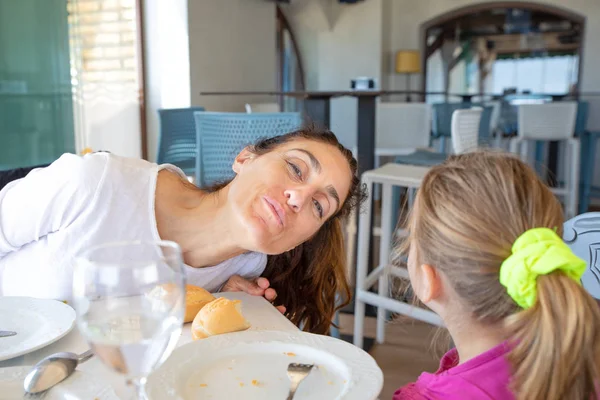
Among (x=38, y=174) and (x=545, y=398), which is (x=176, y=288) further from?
(x=38, y=174)

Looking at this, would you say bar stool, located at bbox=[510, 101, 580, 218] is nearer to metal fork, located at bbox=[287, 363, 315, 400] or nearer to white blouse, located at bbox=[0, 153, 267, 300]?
white blouse, located at bbox=[0, 153, 267, 300]

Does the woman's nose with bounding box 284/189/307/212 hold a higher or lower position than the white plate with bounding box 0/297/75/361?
higher

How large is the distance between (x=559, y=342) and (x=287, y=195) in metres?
0.62

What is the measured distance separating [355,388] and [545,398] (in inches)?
9.1

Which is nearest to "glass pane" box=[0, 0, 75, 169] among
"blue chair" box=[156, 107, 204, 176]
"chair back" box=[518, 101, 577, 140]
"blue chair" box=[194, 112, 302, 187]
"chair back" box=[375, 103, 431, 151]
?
"blue chair" box=[156, 107, 204, 176]

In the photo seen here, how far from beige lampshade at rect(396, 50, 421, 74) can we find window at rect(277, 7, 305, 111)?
1390 millimetres

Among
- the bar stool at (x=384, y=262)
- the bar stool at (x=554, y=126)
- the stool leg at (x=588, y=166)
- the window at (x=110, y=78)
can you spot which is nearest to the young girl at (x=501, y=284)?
the bar stool at (x=384, y=262)

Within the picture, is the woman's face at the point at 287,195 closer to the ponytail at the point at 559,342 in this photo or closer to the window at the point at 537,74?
the ponytail at the point at 559,342

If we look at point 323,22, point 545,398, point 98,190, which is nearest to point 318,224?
point 98,190

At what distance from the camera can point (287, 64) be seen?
8.01 meters

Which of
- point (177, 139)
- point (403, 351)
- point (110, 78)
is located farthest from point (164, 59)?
point (403, 351)

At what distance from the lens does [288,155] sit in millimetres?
1276

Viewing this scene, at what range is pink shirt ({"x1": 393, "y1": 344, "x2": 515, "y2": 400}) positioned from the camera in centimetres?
76

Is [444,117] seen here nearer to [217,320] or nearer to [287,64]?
[287,64]
